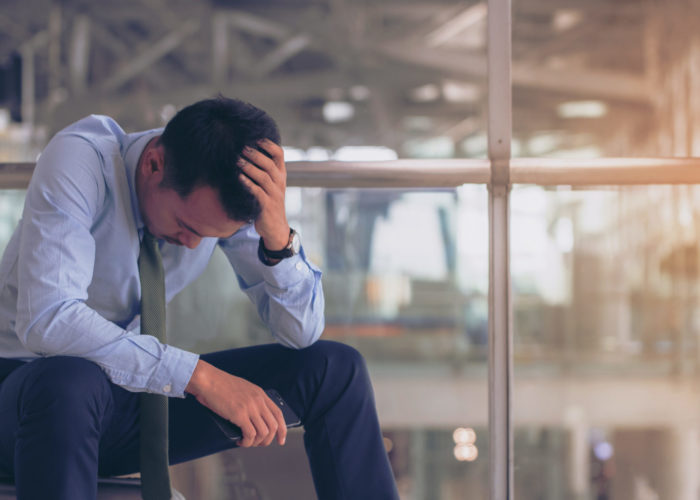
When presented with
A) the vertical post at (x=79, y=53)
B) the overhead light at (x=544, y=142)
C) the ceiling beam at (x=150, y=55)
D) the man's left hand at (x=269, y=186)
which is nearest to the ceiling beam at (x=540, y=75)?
the overhead light at (x=544, y=142)

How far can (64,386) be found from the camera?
1.00m

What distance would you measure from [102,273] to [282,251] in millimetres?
292

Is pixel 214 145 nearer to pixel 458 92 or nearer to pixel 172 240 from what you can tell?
pixel 172 240

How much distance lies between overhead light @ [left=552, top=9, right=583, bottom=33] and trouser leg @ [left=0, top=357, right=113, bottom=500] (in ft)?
29.6

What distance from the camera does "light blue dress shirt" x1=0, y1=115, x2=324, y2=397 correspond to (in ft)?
3.51

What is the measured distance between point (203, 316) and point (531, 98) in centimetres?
577

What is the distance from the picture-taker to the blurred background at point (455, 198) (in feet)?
20.8

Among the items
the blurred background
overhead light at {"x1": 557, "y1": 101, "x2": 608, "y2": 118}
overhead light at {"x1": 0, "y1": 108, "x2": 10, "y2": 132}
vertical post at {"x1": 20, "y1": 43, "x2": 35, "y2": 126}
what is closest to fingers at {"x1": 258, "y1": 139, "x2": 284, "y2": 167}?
the blurred background

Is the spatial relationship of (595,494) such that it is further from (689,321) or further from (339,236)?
(689,321)

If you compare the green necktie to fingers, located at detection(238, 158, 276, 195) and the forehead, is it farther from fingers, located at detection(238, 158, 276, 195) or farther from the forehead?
fingers, located at detection(238, 158, 276, 195)

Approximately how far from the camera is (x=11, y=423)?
1.06 m

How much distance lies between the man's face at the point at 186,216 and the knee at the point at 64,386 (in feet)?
0.85

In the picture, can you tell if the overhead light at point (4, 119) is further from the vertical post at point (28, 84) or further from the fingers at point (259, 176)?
the fingers at point (259, 176)

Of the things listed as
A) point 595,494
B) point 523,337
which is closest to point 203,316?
point 595,494
